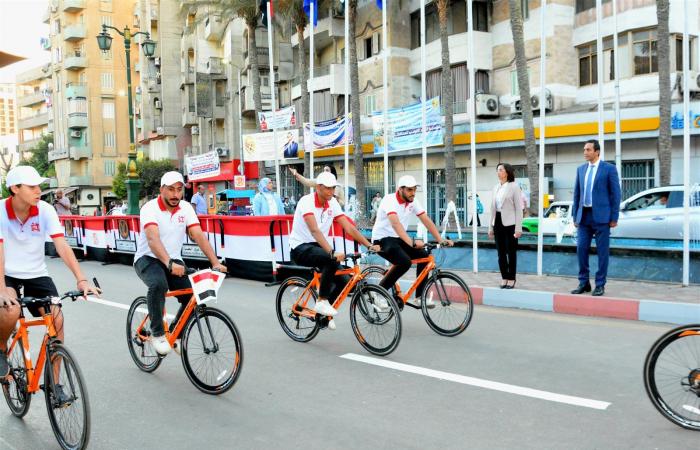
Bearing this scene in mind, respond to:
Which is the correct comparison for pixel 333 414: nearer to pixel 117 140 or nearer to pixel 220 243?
pixel 220 243

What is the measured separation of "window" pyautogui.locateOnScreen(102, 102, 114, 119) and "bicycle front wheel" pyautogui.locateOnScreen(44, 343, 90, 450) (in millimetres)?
74217

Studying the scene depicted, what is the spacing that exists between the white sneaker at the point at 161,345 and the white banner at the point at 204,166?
Result: 1351 inches

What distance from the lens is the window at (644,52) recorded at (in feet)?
79.6

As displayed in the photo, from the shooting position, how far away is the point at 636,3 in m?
24.5

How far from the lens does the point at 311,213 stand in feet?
23.5

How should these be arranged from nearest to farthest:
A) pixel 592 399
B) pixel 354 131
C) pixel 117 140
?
pixel 592 399 < pixel 354 131 < pixel 117 140

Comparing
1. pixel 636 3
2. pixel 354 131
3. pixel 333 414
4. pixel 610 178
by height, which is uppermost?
pixel 636 3

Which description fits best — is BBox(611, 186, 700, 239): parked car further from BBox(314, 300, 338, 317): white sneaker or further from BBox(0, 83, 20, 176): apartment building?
BBox(0, 83, 20, 176): apartment building

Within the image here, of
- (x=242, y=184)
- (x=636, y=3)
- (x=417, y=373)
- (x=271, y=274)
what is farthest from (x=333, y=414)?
(x=242, y=184)

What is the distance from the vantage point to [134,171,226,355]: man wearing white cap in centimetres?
579

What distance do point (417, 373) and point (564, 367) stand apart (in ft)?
4.35

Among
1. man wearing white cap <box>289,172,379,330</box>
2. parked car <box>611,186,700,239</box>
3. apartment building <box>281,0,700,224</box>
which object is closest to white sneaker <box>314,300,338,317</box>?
man wearing white cap <box>289,172,379,330</box>

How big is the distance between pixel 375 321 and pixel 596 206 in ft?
13.6

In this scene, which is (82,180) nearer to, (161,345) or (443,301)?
(443,301)
